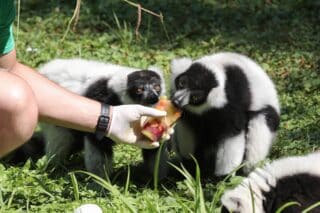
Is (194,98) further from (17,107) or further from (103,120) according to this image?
(17,107)

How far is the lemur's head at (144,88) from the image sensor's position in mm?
6516

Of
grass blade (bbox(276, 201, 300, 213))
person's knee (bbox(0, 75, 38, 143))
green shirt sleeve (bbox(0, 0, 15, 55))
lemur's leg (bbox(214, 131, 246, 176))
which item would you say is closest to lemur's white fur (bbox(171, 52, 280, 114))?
lemur's leg (bbox(214, 131, 246, 176))

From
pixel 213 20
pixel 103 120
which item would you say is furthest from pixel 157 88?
pixel 213 20

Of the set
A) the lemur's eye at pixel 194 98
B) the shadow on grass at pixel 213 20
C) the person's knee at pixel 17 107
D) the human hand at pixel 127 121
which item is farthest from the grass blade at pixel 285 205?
the shadow on grass at pixel 213 20

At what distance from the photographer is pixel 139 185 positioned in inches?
251

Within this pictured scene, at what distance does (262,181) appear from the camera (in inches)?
194

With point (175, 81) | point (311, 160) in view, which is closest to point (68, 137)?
point (175, 81)

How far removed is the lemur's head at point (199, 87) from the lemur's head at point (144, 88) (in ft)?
0.51

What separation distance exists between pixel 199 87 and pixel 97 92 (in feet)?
2.96

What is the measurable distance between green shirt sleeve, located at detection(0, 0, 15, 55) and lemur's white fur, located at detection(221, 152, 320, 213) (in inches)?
72.4

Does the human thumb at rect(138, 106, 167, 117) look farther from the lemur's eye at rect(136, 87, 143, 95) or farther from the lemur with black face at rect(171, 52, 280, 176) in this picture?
the lemur's eye at rect(136, 87, 143, 95)

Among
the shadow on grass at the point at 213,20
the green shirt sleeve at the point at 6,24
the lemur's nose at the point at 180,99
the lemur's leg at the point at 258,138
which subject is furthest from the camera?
the shadow on grass at the point at 213,20

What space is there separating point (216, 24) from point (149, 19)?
37.7 inches

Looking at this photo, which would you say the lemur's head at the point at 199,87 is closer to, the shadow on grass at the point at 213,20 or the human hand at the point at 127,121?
the human hand at the point at 127,121
